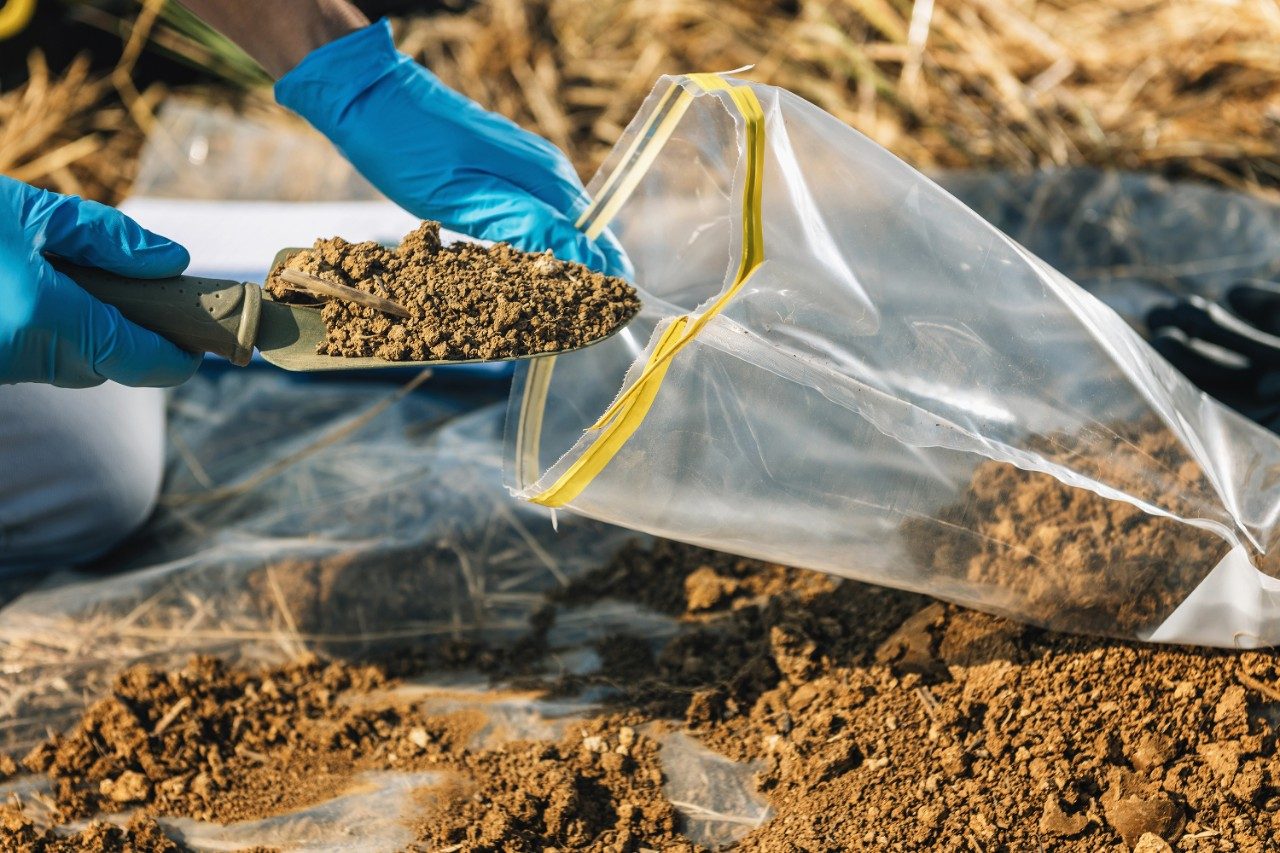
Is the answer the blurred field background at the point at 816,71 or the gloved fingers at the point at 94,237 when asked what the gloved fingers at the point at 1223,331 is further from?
the gloved fingers at the point at 94,237

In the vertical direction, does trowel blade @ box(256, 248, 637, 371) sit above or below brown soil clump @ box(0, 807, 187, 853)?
above

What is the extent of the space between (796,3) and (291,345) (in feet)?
6.16

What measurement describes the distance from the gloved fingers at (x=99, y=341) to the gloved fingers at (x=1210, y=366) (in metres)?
1.38

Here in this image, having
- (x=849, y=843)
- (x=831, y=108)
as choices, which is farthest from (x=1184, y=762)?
(x=831, y=108)

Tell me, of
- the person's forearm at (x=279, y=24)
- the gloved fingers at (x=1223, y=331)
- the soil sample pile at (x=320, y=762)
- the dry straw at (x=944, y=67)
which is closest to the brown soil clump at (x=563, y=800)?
the soil sample pile at (x=320, y=762)

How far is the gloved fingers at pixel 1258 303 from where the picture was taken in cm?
162

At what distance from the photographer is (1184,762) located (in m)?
1.08

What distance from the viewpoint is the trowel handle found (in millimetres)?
1132

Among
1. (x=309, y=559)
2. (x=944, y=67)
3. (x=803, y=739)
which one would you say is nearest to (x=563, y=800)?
(x=803, y=739)

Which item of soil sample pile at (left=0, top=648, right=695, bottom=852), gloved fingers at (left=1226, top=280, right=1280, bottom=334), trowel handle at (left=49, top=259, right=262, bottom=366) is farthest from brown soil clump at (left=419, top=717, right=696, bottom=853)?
gloved fingers at (left=1226, top=280, right=1280, bottom=334)

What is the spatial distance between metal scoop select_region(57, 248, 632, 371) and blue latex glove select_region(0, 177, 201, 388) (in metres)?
0.02

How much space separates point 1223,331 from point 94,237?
1.51m

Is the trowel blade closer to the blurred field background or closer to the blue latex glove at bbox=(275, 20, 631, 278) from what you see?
the blue latex glove at bbox=(275, 20, 631, 278)

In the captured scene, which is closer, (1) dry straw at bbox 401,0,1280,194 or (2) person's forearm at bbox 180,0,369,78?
(2) person's forearm at bbox 180,0,369,78
